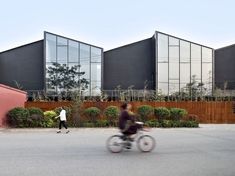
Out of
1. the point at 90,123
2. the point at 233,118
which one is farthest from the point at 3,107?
the point at 233,118

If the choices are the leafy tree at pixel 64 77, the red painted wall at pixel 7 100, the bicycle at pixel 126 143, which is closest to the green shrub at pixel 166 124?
the red painted wall at pixel 7 100

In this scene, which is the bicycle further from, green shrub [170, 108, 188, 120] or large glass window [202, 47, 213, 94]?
large glass window [202, 47, 213, 94]

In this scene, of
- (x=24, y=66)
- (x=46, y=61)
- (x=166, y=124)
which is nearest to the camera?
(x=166, y=124)

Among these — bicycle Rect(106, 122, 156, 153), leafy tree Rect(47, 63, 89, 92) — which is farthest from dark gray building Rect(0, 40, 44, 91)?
bicycle Rect(106, 122, 156, 153)

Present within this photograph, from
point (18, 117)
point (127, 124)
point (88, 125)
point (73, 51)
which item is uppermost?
point (73, 51)

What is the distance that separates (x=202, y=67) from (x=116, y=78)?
9.44 meters

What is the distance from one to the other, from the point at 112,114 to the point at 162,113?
374cm

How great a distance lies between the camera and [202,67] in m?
46.2

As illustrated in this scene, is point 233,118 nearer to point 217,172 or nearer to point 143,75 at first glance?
point 143,75

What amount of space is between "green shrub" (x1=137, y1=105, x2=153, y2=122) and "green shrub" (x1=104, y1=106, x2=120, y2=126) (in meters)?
1.85

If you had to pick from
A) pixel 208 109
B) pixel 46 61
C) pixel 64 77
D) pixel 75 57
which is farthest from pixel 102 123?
pixel 46 61

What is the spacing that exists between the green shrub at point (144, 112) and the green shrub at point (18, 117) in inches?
329

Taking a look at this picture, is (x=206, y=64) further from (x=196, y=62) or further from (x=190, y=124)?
(x=190, y=124)

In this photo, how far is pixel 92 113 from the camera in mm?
32250
